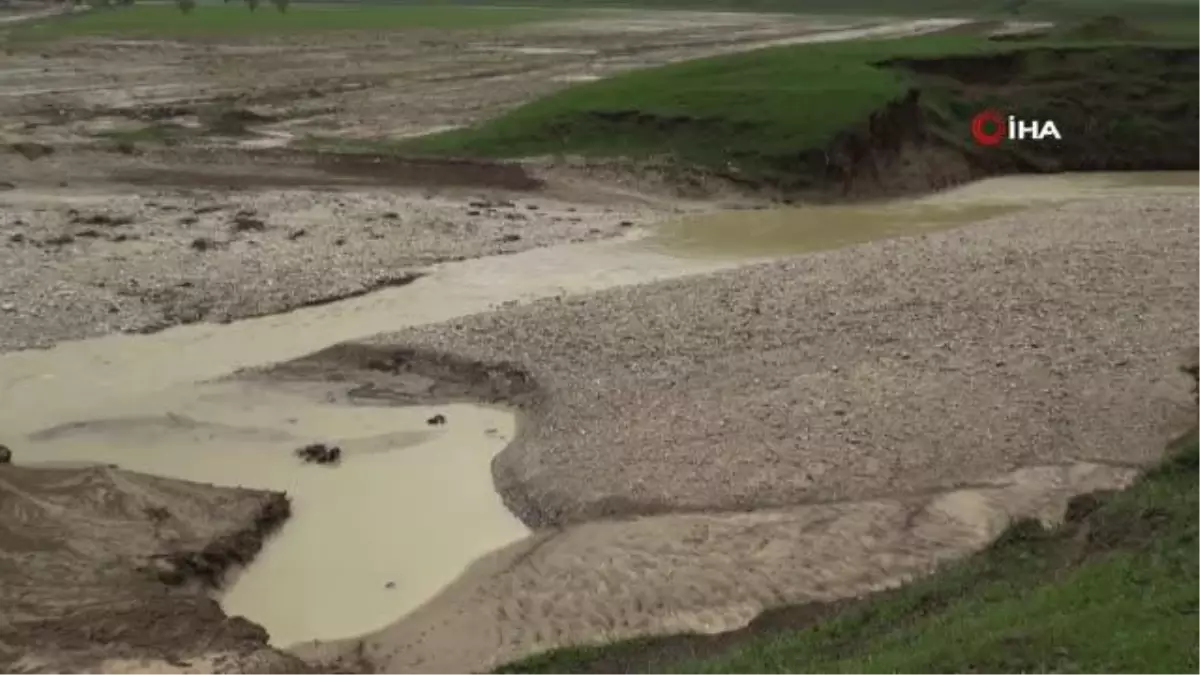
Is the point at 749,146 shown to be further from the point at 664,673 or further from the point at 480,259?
the point at 664,673

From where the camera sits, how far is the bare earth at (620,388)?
14.0 meters

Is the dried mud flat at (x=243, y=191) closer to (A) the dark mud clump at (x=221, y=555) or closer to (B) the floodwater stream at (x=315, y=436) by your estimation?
(B) the floodwater stream at (x=315, y=436)

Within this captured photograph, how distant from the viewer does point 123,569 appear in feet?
46.5

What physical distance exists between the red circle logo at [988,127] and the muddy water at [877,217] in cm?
196

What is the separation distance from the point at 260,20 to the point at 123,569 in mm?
95624

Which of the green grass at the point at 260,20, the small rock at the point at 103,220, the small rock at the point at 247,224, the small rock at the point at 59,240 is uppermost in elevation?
the green grass at the point at 260,20

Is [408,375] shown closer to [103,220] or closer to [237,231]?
[237,231]

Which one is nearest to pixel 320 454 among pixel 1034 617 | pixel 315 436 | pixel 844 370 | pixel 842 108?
pixel 315 436

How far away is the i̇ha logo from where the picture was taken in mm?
46562

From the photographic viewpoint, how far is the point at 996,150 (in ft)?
151

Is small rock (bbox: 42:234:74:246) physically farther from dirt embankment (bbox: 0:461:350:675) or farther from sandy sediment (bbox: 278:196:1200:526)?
dirt embankment (bbox: 0:461:350:675)

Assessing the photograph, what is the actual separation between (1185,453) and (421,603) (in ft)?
28.5

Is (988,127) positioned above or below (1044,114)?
below

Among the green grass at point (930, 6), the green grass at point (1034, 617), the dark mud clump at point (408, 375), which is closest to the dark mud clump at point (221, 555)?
the green grass at point (1034, 617)
